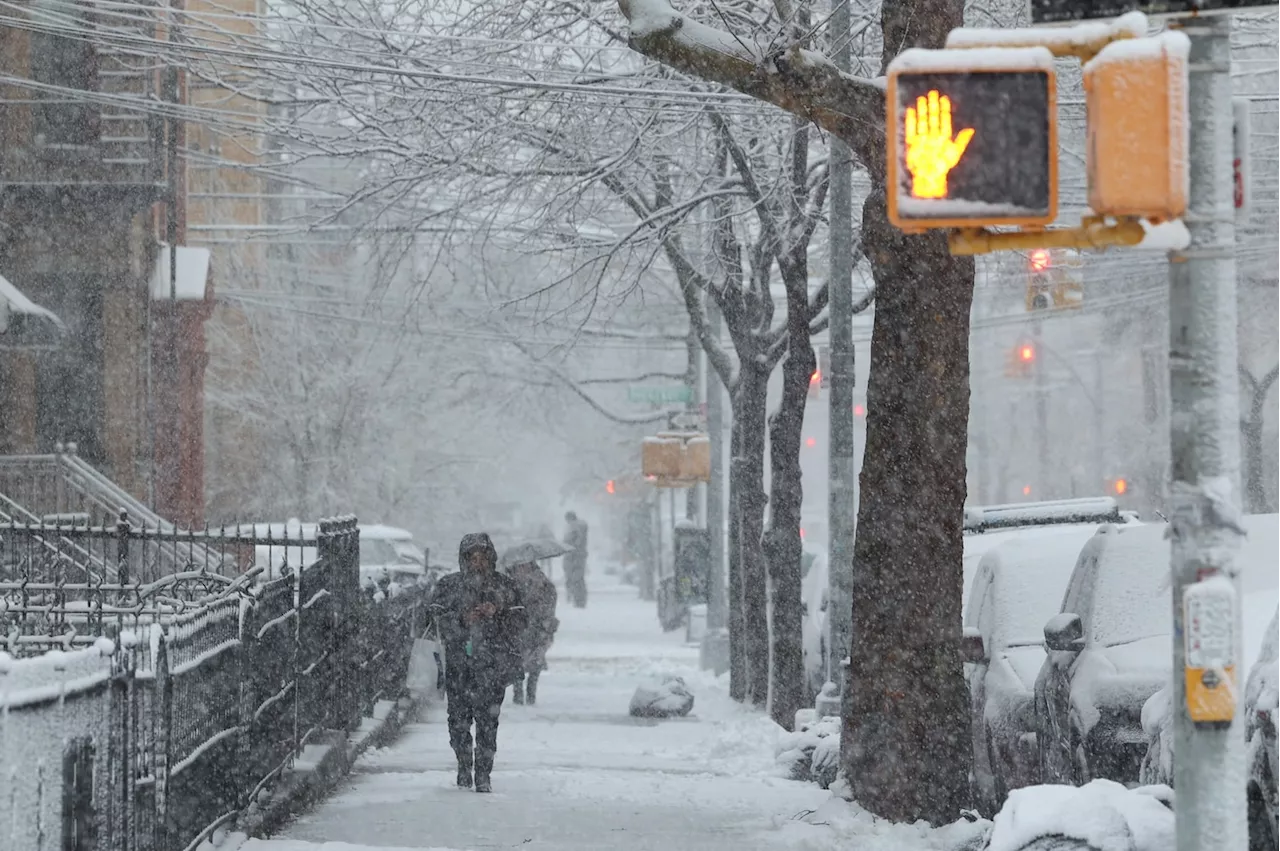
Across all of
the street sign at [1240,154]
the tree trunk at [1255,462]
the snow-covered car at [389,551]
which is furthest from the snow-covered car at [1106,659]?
the tree trunk at [1255,462]

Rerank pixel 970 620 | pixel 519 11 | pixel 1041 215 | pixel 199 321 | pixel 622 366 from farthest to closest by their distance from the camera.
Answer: pixel 622 366 < pixel 199 321 < pixel 519 11 < pixel 970 620 < pixel 1041 215

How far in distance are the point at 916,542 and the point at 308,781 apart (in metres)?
3.86

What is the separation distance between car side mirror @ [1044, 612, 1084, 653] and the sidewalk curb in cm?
A: 409

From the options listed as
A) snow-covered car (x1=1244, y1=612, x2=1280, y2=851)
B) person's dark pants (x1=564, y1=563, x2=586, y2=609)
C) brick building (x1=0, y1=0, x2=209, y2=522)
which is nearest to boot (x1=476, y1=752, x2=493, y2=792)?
snow-covered car (x1=1244, y1=612, x2=1280, y2=851)

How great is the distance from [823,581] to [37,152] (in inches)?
454

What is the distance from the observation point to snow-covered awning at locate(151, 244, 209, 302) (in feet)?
77.7

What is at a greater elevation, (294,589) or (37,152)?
(37,152)

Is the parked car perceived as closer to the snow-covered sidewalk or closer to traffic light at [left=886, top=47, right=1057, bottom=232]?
the snow-covered sidewalk

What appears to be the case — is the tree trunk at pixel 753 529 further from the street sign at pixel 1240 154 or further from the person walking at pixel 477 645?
the street sign at pixel 1240 154

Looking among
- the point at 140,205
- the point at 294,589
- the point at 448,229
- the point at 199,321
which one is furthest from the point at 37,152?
the point at 294,589

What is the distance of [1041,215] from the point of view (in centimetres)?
438

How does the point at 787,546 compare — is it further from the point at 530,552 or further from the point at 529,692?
the point at 530,552

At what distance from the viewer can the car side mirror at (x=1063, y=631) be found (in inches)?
343

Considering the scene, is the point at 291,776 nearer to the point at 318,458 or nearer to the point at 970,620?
the point at 970,620
